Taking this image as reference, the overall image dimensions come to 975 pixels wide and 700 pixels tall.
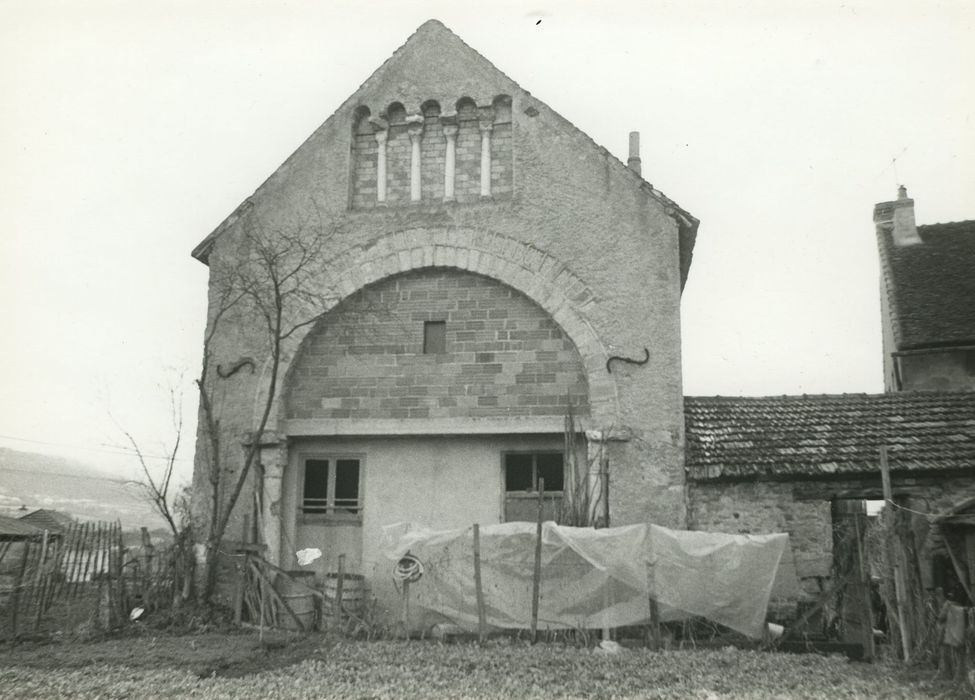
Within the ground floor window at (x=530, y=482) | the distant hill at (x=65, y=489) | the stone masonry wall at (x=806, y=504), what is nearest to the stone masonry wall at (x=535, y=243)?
the stone masonry wall at (x=806, y=504)

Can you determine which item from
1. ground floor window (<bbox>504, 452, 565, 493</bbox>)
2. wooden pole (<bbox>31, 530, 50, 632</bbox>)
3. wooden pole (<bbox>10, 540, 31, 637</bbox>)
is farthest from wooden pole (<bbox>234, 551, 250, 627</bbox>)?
ground floor window (<bbox>504, 452, 565, 493</bbox>)

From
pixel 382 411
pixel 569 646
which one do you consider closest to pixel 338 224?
pixel 382 411

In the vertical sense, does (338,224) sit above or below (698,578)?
→ above

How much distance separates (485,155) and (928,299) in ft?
34.9

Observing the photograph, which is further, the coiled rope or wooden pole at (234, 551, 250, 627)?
wooden pole at (234, 551, 250, 627)

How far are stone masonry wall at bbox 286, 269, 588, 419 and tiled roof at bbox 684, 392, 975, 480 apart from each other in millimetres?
1997

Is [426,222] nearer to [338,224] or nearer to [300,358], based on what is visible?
[338,224]

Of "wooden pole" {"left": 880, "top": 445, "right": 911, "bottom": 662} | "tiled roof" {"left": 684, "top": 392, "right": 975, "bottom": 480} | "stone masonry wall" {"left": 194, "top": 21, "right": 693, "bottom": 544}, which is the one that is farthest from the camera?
"stone masonry wall" {"left": 194, "top": 21, "right": 693, "bottom": 544}

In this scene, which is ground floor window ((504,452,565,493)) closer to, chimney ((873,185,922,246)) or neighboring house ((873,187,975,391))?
neighboring house ((873,187,975,391))

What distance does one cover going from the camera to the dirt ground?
848cm

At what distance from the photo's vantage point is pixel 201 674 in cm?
945

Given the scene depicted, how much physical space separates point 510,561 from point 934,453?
6.05 metres

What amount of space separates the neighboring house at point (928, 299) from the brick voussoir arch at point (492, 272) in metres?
8.28

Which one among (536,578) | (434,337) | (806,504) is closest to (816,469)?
(806,504)
